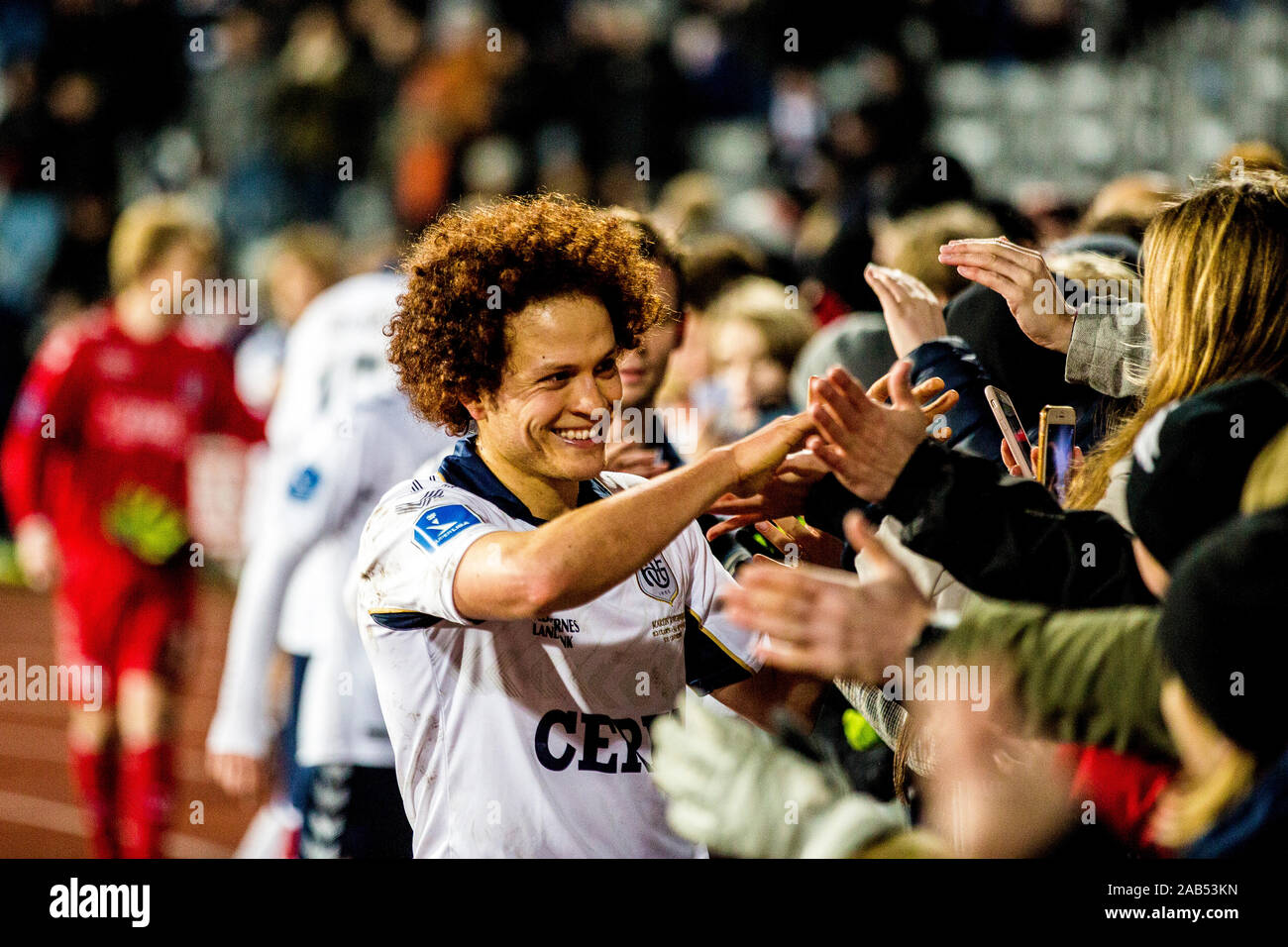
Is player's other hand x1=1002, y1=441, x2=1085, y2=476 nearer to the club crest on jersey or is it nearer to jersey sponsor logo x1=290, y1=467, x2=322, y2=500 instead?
the club crest on jersey

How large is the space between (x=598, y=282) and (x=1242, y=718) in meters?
1.07

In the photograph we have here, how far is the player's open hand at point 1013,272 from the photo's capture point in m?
2.26

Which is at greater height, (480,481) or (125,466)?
(480,481)

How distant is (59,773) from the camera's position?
696cm

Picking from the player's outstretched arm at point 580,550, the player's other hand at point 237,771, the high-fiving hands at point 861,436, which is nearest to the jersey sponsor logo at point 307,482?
the player's other hand at point 237,771

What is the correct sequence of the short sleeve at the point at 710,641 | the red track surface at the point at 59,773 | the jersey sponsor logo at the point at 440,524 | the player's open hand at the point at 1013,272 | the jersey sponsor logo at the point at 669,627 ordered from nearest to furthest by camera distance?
1. the jersey sponsor logo at the point at 440,524
2. the jersey sponsor logo at the point at 669,627
3. the short sleeve at the point at 710,641
4. the player's open hand at the point at 1013,272
5. the red track surface at the point at 59,773

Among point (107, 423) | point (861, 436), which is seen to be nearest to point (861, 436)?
point (861, 436)

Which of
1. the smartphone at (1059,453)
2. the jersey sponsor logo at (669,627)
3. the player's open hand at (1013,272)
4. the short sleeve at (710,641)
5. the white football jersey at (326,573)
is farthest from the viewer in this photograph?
the white football jersey at (326,573)

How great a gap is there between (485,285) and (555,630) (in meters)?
0.50

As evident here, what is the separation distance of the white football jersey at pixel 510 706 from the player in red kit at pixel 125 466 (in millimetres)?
3372

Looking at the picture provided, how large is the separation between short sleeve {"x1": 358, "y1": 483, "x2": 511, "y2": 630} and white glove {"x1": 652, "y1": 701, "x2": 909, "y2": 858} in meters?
0.36

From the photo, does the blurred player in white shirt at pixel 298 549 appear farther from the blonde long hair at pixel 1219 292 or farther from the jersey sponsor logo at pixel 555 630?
the blonde long hair at pixel 1219 292

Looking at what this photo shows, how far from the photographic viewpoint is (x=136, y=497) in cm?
528

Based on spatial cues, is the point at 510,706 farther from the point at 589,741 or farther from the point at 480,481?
the point at 480,481
